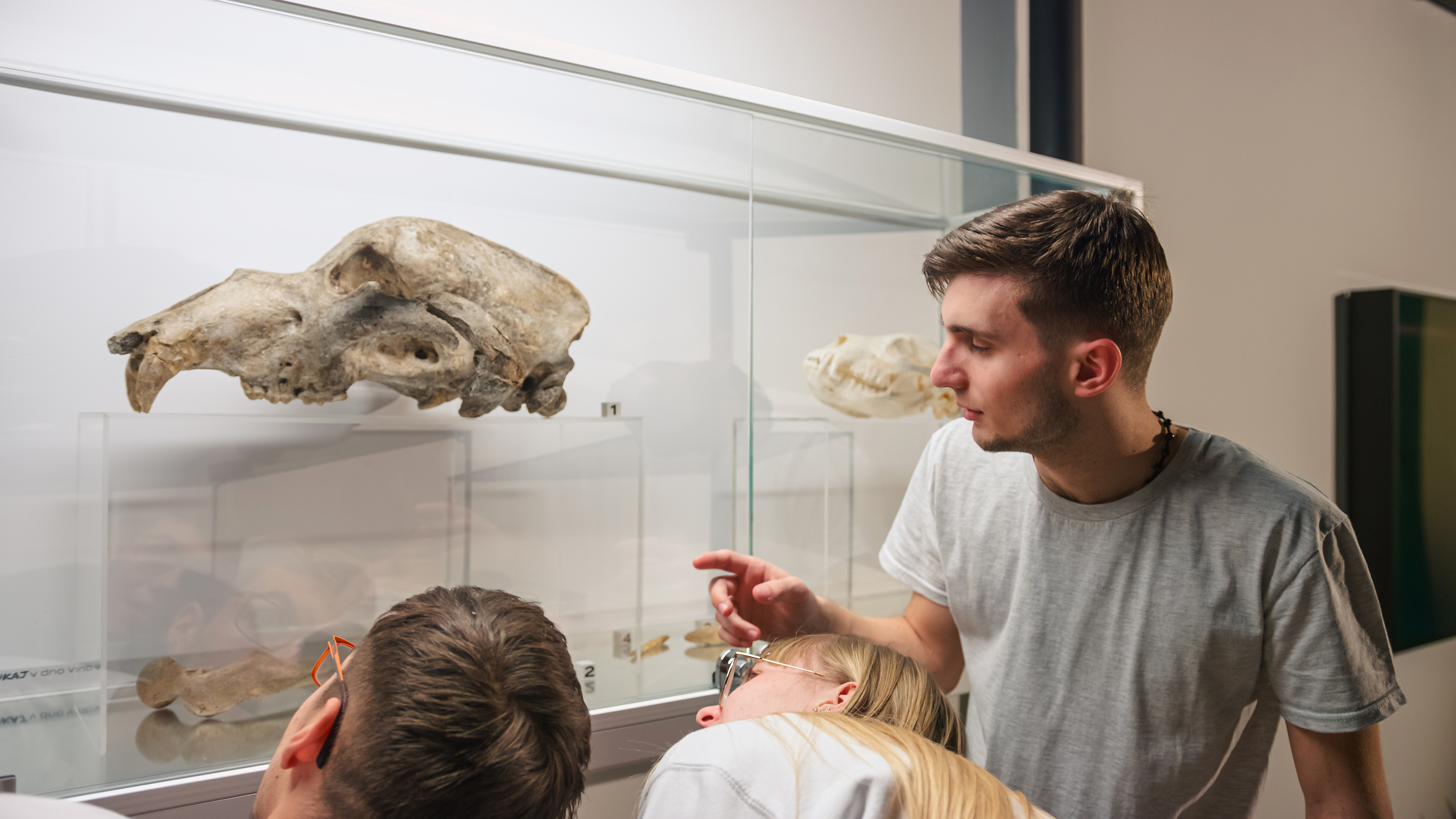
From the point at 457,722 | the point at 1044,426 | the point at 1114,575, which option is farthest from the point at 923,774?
the point at 1114,575

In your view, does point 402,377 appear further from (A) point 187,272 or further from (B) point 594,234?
(B) point 594,234

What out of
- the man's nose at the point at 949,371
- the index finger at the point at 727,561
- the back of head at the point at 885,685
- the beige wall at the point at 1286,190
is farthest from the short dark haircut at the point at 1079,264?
the beige wall at the point at 1286,190

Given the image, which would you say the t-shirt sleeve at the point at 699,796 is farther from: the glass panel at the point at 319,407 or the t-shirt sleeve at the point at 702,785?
the glass panel at the point at 319,407

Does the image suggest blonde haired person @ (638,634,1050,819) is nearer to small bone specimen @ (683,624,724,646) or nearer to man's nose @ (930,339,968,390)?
man's nose @ (930,339,968,390)

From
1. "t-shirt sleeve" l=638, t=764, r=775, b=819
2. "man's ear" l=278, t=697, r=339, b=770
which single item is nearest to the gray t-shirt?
"t-shirt sleeve" l=638, t=764, r=775, b=819

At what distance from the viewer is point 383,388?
138 cm

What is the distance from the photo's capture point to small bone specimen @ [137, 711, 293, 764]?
1165 millimetres

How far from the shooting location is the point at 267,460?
128 cm

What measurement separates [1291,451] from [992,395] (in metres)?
2.47

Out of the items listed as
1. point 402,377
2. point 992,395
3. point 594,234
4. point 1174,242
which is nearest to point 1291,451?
point 1174,242

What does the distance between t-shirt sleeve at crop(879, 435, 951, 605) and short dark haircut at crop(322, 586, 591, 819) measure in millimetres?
795

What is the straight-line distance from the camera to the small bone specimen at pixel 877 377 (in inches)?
70.2

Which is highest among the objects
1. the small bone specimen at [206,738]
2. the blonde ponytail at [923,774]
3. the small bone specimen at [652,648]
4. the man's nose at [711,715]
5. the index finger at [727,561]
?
the index finger at [727,561]

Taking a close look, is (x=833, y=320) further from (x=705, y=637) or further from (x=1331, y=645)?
(x=1331, y=645)
